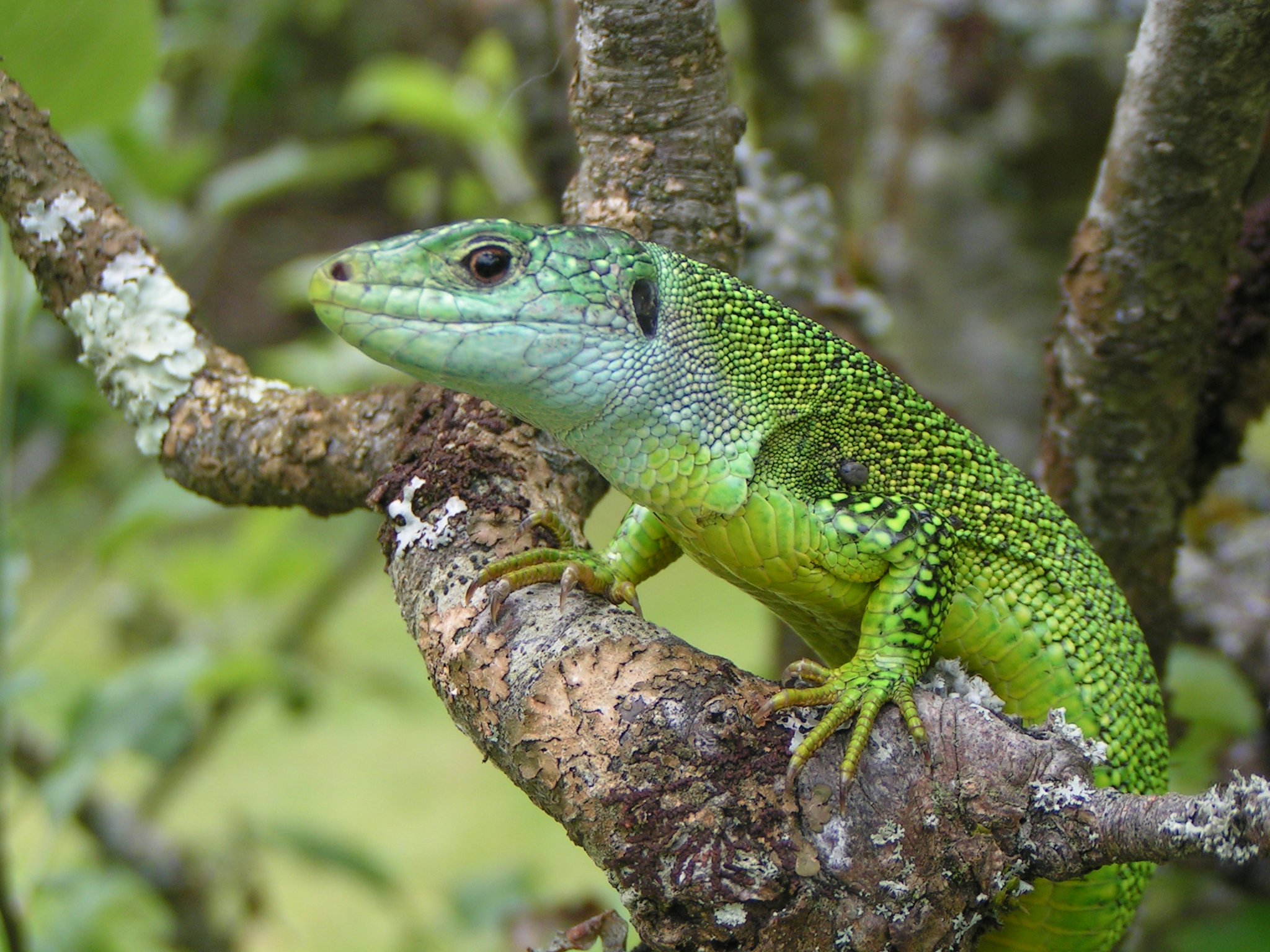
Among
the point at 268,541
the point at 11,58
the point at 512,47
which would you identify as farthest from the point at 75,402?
the point at 11,58

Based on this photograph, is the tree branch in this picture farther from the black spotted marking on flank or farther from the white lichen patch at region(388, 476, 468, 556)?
the black spotted marking on flank

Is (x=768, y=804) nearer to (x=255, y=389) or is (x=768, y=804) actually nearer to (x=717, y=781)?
(x=717, y=781)

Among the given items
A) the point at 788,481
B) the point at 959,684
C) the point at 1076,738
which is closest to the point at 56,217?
the point at 788,481

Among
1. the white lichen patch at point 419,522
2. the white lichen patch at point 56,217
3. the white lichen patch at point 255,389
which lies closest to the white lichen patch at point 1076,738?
the white lichen patch at point 419,522

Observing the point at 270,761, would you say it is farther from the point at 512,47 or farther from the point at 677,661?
the point at 677,661

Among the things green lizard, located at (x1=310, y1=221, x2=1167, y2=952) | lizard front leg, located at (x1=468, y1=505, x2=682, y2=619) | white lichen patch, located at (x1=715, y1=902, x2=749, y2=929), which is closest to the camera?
white lichen patch, located at (x1=715, y1=902, x2=749, y2=929)

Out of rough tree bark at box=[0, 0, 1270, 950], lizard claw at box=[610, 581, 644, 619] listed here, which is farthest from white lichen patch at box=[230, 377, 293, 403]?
lizard claw at box=[610, 581, 644, 619]
